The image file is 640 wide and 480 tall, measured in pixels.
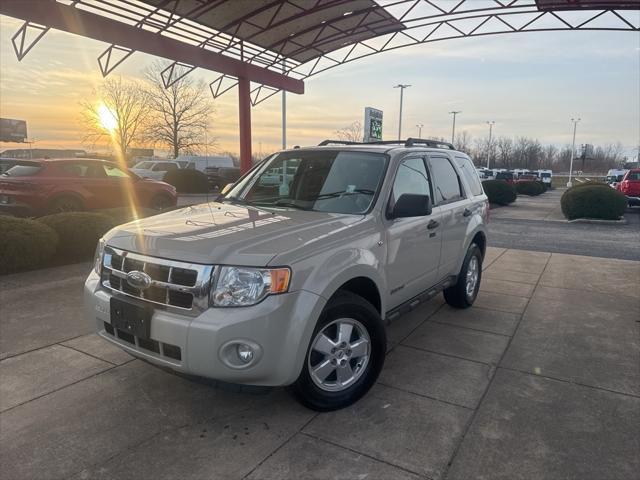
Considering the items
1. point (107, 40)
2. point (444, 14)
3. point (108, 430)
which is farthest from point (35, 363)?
point (444, 14)

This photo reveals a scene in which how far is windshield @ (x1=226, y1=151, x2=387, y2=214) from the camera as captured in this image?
153 inches

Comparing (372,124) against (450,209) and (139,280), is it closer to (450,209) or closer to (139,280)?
(450,209)

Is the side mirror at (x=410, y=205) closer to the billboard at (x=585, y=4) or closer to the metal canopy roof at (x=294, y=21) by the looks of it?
the metal canopy roof at (x=294, y=21)

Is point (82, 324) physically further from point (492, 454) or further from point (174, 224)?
point (492, 454)

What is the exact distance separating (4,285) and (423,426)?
5941 mm

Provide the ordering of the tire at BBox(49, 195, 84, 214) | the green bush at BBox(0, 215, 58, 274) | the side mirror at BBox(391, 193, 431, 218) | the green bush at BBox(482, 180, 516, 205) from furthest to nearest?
the green bush at BBox(482, 180, 516, 205) → the tire at BBox(49, 195, 84, 214) → the green bush at BBox(0, 215, 58, 274) → the side mirror at BBox(391, 193, 431, 218)

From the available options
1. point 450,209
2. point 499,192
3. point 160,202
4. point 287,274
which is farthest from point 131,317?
point 499,192

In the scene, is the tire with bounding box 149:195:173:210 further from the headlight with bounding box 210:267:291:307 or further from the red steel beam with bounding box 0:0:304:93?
the headlight with bounding box 210:267:291:307

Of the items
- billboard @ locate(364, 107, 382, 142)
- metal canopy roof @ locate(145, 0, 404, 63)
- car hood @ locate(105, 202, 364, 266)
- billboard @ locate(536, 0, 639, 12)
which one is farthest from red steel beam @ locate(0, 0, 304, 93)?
car hood @ locate(105, 202, 364, 266)

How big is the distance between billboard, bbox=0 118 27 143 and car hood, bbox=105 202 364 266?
3077 inches

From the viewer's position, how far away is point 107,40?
12719mm

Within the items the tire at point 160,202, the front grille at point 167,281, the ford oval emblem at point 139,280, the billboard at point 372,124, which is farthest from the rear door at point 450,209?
the billboard at point 372,124

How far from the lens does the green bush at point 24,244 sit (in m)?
6.71

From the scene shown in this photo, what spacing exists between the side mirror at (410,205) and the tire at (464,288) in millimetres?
1994
